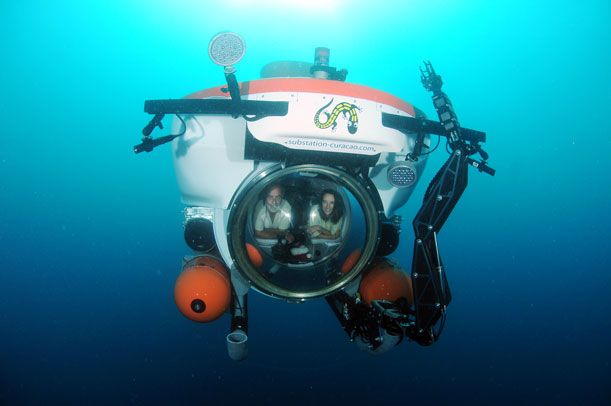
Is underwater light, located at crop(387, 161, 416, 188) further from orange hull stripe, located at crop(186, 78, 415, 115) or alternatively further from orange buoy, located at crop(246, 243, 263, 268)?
orange buoy, located at crop(246, 243, 263, 268)

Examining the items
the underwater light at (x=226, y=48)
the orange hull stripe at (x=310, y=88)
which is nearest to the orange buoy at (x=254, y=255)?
the orange hull stripe at (x=310, y=88)

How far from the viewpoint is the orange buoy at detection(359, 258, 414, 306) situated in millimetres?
2525

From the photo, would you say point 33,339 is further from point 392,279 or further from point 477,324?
point 477,324

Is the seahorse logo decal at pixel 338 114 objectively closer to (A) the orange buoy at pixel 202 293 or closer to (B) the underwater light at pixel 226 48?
(B) the underwater light at pixel 226 48

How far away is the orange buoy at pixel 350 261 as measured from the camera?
8.74 ft

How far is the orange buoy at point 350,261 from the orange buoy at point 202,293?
2.92 ft

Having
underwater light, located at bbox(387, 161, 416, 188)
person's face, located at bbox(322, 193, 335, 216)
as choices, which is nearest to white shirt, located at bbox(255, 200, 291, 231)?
person's face, located at bbox(322, 193, 335, 216)

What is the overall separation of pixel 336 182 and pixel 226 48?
3.63 feet

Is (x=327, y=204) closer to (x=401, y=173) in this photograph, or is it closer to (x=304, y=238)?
(x=304, y=238)

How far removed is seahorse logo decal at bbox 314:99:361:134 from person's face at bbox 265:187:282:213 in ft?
2.85

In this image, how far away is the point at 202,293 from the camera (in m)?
2.26

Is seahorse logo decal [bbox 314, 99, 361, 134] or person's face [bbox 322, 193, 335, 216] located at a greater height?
seahorse logo decal [bbox 314, 99, 361, 134]

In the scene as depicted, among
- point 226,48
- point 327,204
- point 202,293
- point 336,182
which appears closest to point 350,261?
point 327,204

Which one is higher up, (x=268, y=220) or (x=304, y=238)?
(x=268, y=220)
